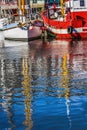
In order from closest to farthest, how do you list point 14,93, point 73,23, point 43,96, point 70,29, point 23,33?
1. point 43,96
2. point 14,93
3. point 23,33
4. point 70,29
5. point 73,23

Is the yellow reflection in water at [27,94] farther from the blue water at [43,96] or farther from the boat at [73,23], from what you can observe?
the boat at [73,23]

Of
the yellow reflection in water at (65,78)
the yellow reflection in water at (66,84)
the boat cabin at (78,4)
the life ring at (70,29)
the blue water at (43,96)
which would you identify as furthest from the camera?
the boat cabin at (78,4)

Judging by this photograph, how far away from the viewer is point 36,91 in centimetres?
1647

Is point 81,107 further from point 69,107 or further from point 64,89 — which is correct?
point 64,89

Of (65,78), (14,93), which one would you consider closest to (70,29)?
(65,78)

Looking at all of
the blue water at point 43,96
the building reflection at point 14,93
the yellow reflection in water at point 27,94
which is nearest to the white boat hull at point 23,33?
the building reflection at point 14,93

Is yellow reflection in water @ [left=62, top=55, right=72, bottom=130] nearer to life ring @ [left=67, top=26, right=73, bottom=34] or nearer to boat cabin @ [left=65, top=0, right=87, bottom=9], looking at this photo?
life ring @ [left=67, top=26, right=73, bottom=34]

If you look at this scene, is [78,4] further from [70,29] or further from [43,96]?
[43,96]

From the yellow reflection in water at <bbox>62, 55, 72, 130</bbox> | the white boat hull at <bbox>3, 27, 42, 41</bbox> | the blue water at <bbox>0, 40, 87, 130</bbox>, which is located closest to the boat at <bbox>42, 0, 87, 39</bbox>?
the white boat hull at <bbox>3, 27, 42, 41</bbox>

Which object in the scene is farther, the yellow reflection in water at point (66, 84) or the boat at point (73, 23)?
the boat at point (73, 23)

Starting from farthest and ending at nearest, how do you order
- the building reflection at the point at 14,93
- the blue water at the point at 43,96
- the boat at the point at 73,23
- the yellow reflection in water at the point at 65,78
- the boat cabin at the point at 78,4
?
the boat cabin at the point at 78,4 < the boat at the point at 73,23 < the yellow reflection in water at the point at 65,78 < the building reflection at the point at 14,93 < the blue water at the point at 43,96

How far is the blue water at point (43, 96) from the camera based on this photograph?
11.9 meters

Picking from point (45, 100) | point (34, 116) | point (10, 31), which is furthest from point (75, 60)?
point (10, 31)

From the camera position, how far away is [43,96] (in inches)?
606
